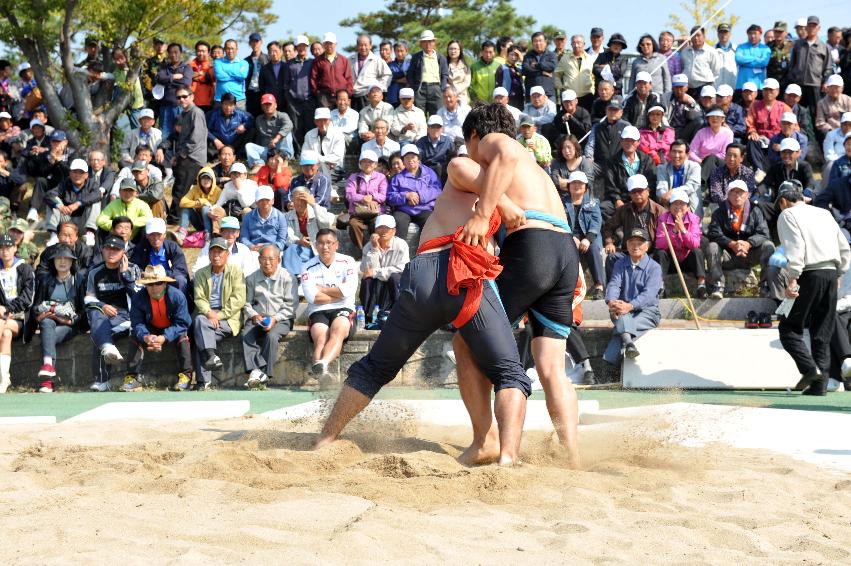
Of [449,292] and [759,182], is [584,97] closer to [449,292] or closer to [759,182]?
[759,182]

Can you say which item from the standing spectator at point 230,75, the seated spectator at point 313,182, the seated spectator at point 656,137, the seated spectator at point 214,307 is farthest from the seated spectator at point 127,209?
the seated spectator at point 656,137

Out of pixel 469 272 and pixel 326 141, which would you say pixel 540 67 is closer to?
pixel 326 141

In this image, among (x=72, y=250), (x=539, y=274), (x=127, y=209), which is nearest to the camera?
(x=539, y=274)

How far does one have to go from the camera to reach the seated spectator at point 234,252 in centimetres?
1198

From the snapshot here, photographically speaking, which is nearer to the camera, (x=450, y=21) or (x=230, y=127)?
(x=230, y=127)

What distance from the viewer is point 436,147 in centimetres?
1455

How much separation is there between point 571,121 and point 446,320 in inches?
399

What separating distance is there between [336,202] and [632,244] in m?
4.83

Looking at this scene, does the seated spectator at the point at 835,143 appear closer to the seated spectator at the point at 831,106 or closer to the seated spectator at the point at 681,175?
the seated spectator at the point at 831,106

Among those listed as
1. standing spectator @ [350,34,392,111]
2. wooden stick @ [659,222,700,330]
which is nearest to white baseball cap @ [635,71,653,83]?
wooden stick @ [659,222,700,330]

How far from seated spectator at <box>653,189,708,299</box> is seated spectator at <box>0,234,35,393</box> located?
22.9ft

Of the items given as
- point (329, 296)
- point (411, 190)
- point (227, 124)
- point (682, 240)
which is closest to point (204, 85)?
point (227, 124)

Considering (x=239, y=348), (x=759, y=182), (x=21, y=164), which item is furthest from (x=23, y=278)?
(x=759, y=182)

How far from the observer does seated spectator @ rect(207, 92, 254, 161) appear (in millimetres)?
15758
